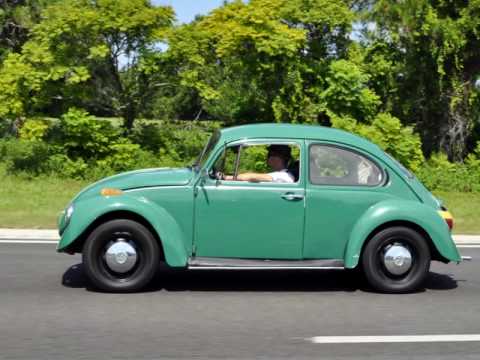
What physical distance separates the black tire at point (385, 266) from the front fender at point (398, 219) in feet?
0.39

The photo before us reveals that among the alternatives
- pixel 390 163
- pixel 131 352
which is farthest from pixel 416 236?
pixel 131 352

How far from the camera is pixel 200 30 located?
59.1 feet

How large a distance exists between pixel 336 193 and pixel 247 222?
939mm

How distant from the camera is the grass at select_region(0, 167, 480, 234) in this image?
12.9 metres

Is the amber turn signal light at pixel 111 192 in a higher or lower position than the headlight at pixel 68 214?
higher

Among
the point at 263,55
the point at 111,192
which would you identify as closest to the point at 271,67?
the point at 263,55

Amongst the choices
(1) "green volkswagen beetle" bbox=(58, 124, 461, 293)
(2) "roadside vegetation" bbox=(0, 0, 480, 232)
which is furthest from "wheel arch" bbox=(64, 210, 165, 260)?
(2) "roadside vegetation" bbox=(0, 0, 480, 232)

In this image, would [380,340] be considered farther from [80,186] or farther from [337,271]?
[80,186]

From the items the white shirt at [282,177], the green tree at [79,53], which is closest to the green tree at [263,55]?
the green tree at [79,53]

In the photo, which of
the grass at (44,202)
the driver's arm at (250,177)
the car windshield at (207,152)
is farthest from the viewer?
the grass at (44,202)

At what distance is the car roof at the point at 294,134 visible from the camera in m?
8.05

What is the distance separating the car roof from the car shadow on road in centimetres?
152

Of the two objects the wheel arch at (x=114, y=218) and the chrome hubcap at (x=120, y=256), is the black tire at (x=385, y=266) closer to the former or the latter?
the wheel arch at (x=114, y=218)

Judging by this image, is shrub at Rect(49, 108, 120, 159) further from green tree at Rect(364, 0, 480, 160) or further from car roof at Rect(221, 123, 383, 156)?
car roof at Rect(221, 123, 383, 156)
